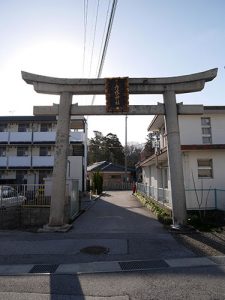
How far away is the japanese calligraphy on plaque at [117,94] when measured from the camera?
1320 cm

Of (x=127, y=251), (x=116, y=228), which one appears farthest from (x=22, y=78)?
(x=127, y=251)

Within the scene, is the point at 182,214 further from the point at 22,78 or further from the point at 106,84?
the point at 22,78

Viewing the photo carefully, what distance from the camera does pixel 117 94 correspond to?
13.3 meters

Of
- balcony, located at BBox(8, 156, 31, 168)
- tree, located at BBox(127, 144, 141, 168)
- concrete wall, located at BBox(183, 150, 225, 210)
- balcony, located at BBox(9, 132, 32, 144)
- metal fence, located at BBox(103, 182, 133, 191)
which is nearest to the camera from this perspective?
concrete wall, located at BBox(183, 150, 225, 210)

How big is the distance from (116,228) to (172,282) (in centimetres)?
730

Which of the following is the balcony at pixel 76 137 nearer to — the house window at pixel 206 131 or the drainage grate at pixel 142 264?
the house window at pixel 206 131

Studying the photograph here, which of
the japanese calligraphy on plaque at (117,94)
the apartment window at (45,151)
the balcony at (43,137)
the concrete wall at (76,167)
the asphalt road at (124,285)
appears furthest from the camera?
the apartment window at (45,151)

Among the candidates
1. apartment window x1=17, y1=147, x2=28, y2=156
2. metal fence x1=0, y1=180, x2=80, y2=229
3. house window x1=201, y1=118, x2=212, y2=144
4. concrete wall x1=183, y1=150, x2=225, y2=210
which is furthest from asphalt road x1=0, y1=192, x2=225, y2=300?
apartment window x1=17, y1=147, x2=28, y2=156

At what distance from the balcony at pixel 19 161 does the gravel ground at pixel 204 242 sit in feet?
82.9

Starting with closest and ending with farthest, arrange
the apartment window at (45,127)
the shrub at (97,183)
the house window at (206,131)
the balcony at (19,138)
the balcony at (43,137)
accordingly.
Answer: the house window at (206,131) → the balcony at (43,137) → the balcony at (19,138) → the apartment window at (45,127) → the shrub at (97,183)

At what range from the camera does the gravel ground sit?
8.75m

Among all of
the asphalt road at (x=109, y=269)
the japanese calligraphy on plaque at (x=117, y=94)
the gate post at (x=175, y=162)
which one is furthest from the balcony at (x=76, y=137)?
the asphalt road at (x=109, y=269)

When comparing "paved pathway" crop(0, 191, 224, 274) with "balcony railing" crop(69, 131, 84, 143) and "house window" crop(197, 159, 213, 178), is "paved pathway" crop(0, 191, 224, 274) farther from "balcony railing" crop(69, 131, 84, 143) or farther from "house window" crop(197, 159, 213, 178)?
"balcony railing" crop(69, 131, 84, 143)

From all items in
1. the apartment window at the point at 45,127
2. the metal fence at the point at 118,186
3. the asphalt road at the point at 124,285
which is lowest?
the asphalt road at the point at 124,285
